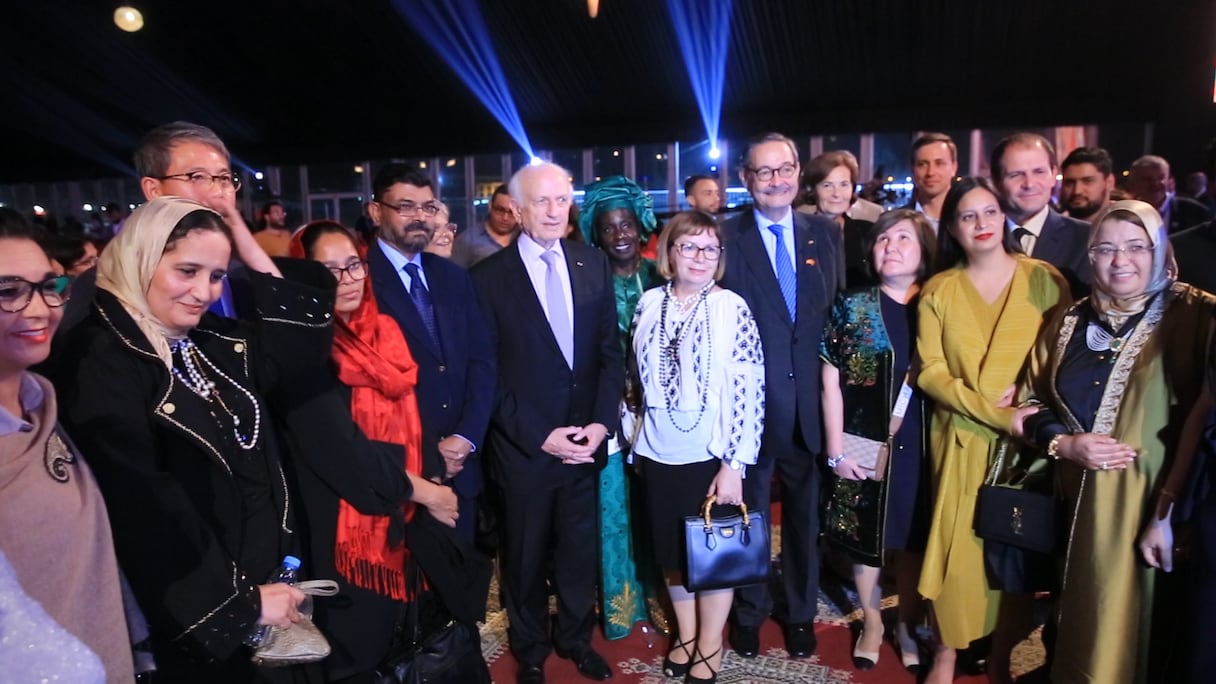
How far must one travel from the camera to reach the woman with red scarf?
1.95 meters

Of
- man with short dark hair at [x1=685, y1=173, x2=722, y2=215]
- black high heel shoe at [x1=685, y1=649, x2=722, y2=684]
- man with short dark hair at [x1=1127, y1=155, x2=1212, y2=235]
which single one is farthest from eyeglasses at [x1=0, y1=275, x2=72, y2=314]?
man with short dark hair at [x1=685, y1=173, x2=722, y2=215]

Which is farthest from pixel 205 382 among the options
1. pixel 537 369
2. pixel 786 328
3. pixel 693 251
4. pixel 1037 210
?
pixel 1037 210

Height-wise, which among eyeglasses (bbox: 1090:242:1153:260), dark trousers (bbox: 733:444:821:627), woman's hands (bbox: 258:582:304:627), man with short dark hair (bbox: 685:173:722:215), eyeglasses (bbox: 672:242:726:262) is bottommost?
dark trousers (bbox: 733:444:821:627)

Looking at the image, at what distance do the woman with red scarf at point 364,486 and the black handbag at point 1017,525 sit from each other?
Result: 64.8 inches

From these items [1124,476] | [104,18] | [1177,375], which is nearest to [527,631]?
[1124,476]

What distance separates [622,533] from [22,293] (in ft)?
7.43

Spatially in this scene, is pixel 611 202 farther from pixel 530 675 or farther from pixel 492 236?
pixel 492 236

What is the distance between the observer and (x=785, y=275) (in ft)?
9.17

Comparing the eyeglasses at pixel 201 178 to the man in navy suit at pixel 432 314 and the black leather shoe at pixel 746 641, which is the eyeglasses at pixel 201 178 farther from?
the black leather shoe at pixel 746 641

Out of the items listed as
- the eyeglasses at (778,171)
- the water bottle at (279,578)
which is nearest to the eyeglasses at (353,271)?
the water bottle at (279,578)

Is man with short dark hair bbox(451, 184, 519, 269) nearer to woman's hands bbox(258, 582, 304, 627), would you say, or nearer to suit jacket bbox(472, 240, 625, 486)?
suit jacket bbox(472, 240, 625, 486)

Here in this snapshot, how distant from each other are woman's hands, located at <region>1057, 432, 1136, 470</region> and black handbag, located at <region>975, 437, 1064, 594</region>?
224 millimetres

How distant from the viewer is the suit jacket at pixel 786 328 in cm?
274

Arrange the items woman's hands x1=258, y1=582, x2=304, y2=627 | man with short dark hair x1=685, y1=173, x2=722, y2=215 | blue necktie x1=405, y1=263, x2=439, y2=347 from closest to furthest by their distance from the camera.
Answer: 1. woman's hands x1=258, y1=582, x2=304, y2=627
2. blue necktie x1=405, y1=263, x2=439, y2=347
3. man with short dark hair x1=685, y1=173, x2=722, y2=215
